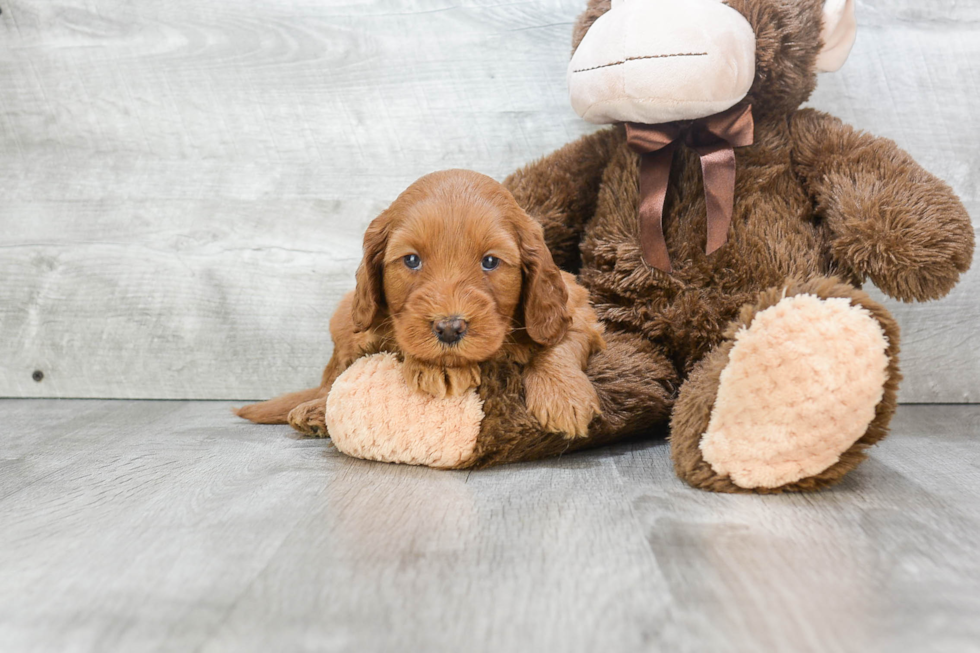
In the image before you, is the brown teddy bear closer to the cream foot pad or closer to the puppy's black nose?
the cream foot pad

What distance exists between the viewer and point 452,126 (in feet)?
6.28

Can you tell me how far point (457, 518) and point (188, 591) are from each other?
1.15 feet

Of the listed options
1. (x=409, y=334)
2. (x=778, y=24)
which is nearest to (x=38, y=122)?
(x=409, y=334)

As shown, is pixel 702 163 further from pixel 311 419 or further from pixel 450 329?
pixel 311 419

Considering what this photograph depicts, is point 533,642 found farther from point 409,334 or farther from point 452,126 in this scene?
point 452,126

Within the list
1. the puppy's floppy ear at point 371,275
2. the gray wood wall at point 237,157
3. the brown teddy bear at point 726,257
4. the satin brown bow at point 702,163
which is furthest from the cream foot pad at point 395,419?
the gray wood wall at point 237,157

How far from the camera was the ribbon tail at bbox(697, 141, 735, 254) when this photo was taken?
1378mm

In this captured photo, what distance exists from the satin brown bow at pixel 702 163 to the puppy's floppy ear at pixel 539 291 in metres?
0.29

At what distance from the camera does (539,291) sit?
1.21m

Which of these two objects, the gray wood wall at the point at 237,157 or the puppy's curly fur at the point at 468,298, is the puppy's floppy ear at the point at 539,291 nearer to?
the puppy's curly fur at the point at 468,298

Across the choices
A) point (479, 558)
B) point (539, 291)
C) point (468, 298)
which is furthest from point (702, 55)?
point (479, 558)

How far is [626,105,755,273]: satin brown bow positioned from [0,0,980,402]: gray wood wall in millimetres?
463

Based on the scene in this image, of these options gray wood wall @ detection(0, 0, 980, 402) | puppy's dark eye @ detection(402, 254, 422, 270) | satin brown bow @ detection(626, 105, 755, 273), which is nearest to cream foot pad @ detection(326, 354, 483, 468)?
puppy's dark eye @ detection(402, 254, 422, 270)

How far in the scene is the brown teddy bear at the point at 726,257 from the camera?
3.51 ft
